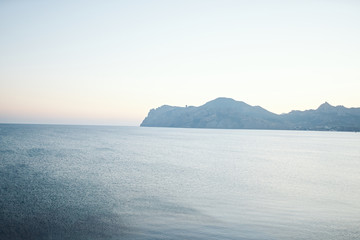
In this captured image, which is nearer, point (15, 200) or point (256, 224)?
point (256, 224)

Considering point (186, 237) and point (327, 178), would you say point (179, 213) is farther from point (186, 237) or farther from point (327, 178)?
point (327, 178)

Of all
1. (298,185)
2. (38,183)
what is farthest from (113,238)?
(298,185)

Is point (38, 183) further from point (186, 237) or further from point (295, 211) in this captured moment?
point (295, 211)

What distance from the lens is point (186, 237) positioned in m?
13.8

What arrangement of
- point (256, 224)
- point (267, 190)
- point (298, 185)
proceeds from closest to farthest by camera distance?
point (256, 224)
point (267, 190)
point (298, 185)

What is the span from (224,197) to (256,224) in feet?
27.1

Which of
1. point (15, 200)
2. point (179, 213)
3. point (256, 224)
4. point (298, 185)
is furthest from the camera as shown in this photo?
point (298, 185)

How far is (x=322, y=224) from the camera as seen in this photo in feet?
54.3

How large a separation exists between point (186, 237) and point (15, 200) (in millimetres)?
15821

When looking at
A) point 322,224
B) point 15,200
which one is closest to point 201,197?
point 322,224

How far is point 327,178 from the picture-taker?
36938 millimetres

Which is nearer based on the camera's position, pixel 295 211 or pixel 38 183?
pixel 295 211

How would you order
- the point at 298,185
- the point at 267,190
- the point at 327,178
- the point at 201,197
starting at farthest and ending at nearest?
the point at 327,178 < the point at 298,185 < the point at 267,190 < the point at 201,197

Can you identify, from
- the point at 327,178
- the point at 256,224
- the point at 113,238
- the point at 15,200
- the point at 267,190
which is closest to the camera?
the point at 113,238
